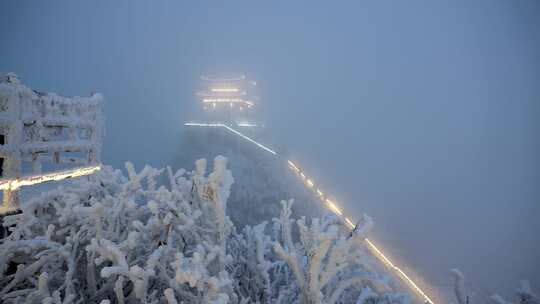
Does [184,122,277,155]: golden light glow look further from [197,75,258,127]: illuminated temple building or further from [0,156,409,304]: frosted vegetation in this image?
[0,156,409,304]: frosted vegetation

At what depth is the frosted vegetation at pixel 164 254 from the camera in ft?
6.34

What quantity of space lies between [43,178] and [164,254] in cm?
360

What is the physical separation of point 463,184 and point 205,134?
117 meters

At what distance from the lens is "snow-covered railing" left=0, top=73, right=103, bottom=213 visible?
12.6 feet

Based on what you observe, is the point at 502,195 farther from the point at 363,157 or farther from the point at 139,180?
the point at 139,180

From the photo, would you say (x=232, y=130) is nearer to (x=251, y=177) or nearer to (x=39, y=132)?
(x=251, y=177)

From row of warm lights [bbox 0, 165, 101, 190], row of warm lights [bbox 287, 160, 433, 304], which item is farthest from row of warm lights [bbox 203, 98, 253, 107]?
row of warm lights [bbox 0, 165, 101, 190]

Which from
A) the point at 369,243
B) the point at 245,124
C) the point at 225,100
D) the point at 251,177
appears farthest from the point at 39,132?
the point at 225,100

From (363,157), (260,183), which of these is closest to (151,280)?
(260,183)

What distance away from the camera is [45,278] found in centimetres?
173

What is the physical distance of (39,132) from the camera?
4.36m

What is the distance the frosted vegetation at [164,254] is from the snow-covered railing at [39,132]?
148cm

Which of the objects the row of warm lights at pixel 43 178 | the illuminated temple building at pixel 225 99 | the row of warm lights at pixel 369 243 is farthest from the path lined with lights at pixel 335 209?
the row of warm lights at pixel 43 178

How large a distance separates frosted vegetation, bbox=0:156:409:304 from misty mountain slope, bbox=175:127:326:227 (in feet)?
78.5
